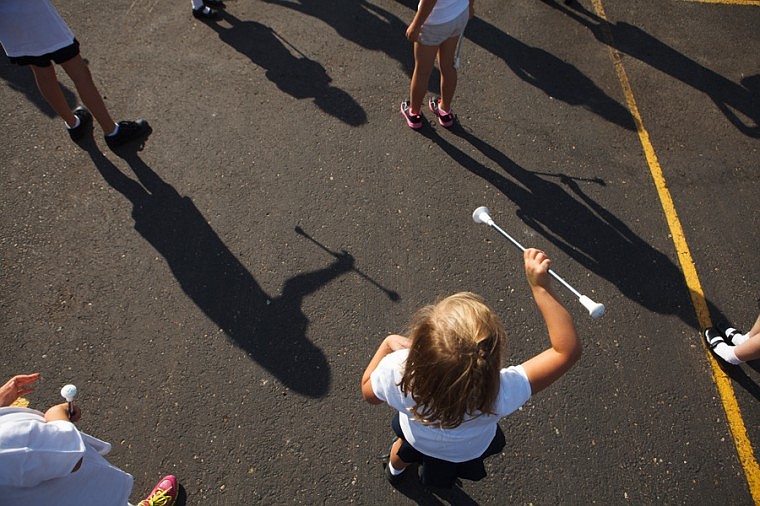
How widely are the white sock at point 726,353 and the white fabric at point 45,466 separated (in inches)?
152

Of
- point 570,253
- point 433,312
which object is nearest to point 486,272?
point 570,253

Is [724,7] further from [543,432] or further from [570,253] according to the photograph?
[543,432]

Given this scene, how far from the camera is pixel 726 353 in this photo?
3.38m

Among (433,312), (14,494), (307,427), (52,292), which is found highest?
(433,312)

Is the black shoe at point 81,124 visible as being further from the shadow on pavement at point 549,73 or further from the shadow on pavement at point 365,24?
the shadow on pavement at point 549,73

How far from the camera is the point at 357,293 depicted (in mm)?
3691

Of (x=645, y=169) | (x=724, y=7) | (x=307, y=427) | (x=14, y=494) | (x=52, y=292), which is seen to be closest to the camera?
(x=14, y=494)

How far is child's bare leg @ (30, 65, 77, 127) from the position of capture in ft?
12.5

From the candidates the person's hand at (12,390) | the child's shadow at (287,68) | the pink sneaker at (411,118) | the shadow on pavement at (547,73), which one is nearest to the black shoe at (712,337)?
the shadow on pavement at (547,73)

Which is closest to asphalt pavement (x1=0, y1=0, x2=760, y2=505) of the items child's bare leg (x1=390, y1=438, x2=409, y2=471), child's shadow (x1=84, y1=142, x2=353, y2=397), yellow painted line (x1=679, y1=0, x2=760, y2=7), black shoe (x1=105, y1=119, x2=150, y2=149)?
child's shadow (x1=84, y1=142, x2=353, y2=397)

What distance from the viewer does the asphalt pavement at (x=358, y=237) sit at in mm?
3107

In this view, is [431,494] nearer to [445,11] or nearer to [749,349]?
[749,349]

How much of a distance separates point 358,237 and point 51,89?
2.78 meters

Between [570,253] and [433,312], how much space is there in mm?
2567
